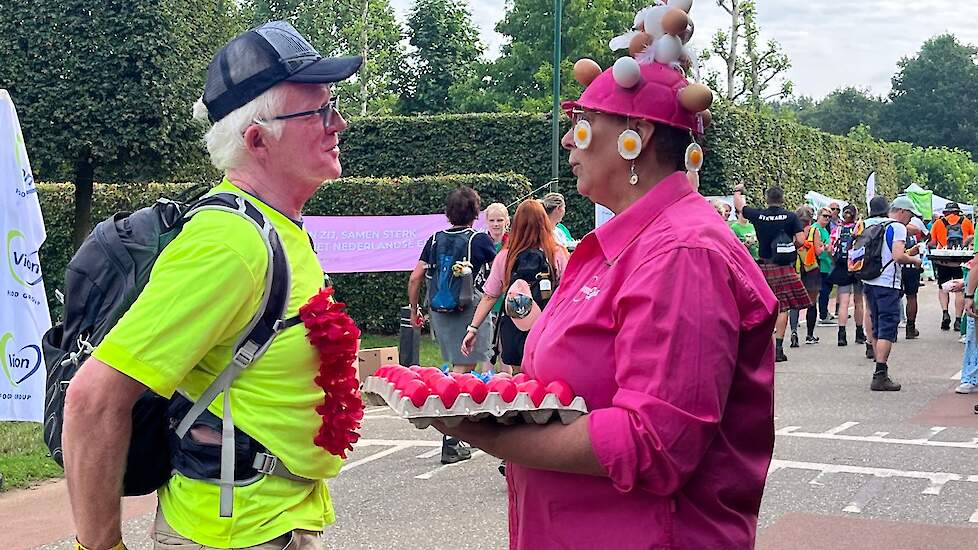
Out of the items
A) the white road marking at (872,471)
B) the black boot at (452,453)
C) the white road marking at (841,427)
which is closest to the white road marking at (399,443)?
the black boot at (452,453)

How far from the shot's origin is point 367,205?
56.1ft

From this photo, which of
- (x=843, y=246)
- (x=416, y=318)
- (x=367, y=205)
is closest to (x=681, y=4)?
(x=416, y=318)

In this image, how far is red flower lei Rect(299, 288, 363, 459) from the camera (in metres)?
2.49

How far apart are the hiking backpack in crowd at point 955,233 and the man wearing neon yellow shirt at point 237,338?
1805 cm

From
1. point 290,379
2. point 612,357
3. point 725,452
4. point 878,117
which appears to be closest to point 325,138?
point 290,379

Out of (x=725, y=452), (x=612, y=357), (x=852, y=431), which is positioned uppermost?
(x=612, y=357)

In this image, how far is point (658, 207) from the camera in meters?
2.28

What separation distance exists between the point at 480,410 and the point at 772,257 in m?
12.3

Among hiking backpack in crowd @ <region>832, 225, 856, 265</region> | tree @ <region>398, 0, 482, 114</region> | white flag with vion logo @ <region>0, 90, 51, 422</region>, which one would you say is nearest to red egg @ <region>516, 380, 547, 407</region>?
white flag with vion logo @ <region>0, 90, 51, 422</region>

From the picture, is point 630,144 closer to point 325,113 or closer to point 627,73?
point 627,73

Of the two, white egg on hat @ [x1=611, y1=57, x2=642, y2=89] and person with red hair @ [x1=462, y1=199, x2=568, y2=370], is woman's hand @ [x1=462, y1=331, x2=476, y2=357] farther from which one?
white egg on hat @ [x1=611, y1=57, x2=642, y2=89]

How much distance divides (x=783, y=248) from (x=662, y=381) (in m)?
12.2

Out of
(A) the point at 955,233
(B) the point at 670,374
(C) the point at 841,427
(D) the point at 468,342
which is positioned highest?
(B) the point at 670,374

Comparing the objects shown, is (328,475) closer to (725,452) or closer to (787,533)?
(725,452)
